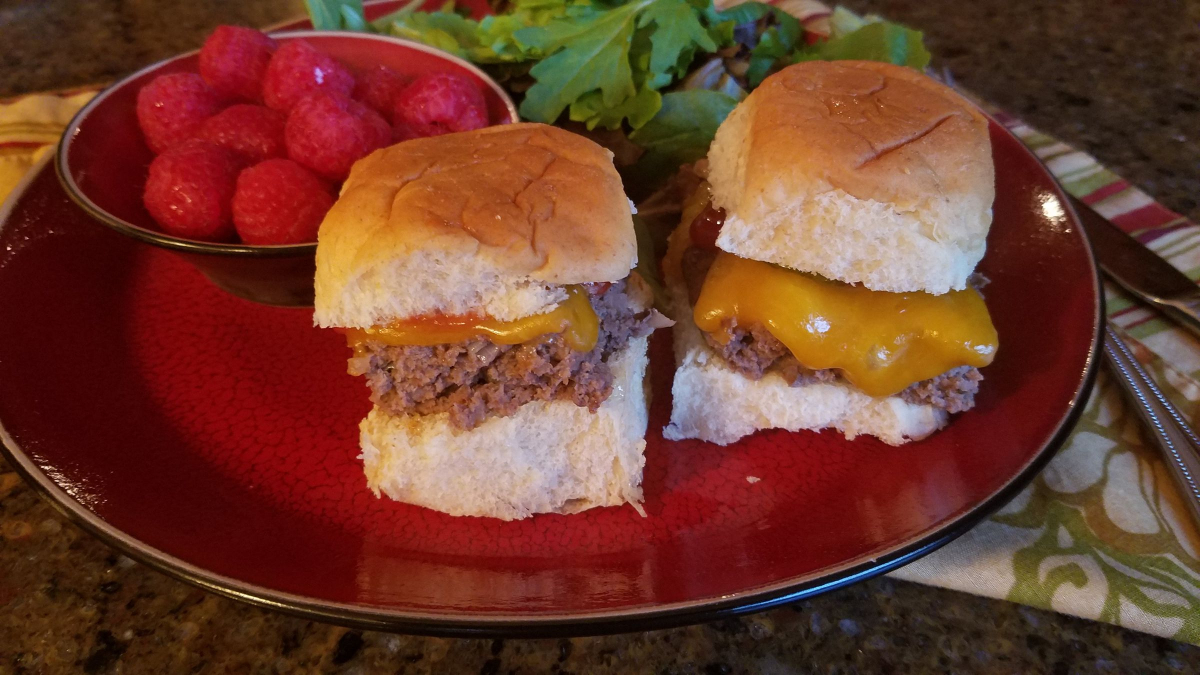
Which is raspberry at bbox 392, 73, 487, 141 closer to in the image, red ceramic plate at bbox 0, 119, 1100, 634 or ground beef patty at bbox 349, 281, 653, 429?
red ceramic plate at bbox 0, 119, 1100, 634

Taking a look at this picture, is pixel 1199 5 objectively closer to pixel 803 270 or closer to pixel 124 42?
pixel 803 270

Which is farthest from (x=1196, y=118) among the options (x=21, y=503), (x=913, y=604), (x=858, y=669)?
(x=21, y=503)

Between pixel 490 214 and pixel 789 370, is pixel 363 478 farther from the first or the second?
pixel 789 370

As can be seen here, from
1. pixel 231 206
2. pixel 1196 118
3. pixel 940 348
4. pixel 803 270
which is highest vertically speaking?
pixel 231 206

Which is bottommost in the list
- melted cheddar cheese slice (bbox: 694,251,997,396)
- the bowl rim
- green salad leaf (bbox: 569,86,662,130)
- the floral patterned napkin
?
the floral patterned napkin

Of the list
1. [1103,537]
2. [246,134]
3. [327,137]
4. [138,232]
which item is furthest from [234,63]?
[1103,537]

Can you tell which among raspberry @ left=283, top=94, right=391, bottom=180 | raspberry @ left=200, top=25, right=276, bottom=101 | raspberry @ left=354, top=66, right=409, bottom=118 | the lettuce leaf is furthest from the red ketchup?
raspberry @ left=200, top=25, right=276, bottom=101

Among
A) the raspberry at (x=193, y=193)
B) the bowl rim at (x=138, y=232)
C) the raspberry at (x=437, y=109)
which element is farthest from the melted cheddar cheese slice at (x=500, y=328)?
the raspberry at (x=437, y=109)

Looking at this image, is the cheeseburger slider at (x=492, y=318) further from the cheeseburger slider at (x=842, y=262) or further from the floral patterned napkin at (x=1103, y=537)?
the floral patterned napkin at (x=1103, y=537)
